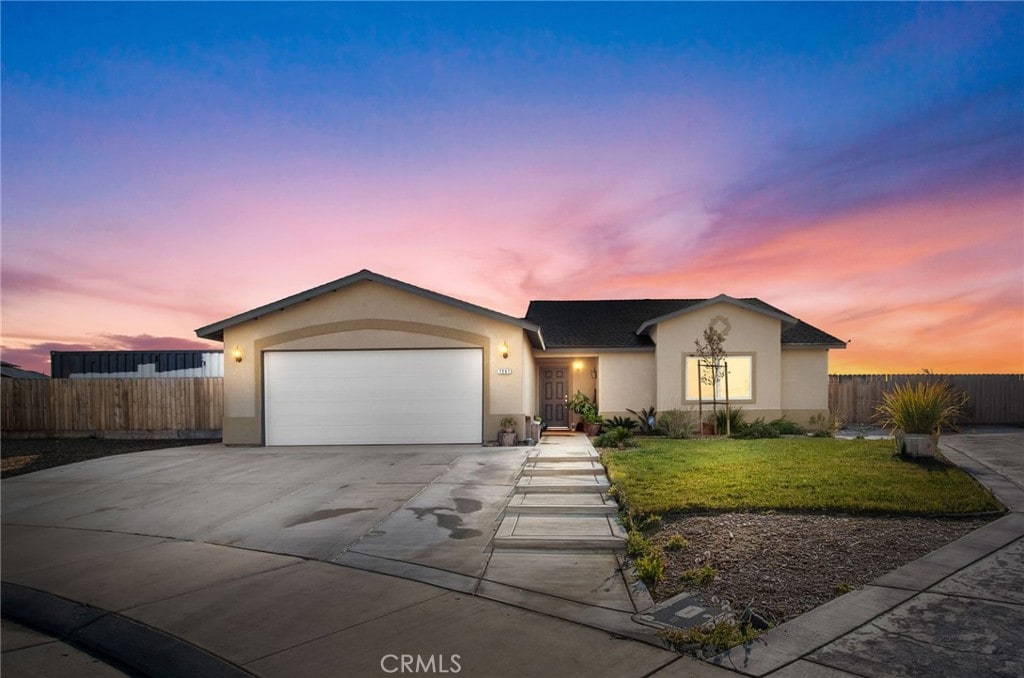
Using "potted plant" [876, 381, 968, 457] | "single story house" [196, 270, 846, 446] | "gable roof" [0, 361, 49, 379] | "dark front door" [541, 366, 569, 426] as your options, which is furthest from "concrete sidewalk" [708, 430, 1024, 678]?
"gable roof" [0, 361, 49, 379]

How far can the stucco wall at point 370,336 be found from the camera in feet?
46.3

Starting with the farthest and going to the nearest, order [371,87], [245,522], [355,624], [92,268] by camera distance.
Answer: [92,268] < [371,87] < [245,522] < [355,624]

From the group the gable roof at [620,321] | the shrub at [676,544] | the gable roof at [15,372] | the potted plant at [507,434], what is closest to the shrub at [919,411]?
the shrub at [676,544]

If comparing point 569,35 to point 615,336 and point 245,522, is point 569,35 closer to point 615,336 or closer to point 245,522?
point 615,336

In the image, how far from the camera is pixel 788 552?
5.55 metres

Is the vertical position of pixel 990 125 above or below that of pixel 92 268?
above

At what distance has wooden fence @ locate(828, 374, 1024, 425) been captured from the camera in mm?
19391

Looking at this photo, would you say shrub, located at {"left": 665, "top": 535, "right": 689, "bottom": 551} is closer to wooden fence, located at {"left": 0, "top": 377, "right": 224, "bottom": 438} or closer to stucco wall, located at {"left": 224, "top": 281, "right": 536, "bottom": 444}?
stucco wall, located at {"left": 224, "top": 281, "right": 536, "bottom": 444}

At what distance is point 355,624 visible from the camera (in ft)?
13.7

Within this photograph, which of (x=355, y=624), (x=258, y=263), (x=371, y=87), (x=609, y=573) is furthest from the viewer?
(x=258, y=263)

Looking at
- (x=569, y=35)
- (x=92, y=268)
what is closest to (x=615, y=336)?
(x=569, y=35)

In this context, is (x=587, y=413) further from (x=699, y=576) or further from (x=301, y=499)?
(x=699, y=576)

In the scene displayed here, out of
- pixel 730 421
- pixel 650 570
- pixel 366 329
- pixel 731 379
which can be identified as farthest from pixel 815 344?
pixel 650 570

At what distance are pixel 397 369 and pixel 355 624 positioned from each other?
34.2ft
